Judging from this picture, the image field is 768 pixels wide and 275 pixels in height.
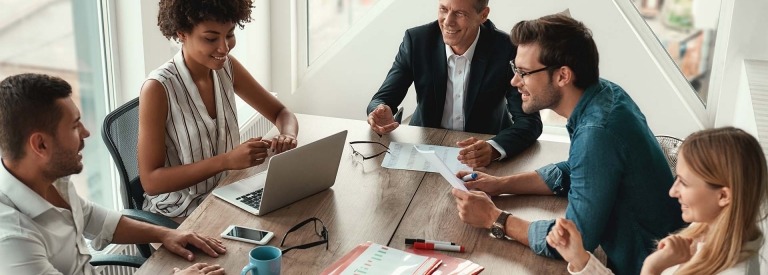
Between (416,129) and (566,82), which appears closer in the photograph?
(566,82)

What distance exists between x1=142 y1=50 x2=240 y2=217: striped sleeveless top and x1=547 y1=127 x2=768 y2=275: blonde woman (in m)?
1.44

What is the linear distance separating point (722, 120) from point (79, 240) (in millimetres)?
3175

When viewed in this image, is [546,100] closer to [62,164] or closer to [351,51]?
[62,164]

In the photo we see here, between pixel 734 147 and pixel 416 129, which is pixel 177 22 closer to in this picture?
pixel 416 129

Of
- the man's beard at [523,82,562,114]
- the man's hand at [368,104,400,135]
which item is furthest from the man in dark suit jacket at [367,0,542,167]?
the man's beard at [523,82,562,114]

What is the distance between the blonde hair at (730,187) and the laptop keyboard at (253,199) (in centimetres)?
113

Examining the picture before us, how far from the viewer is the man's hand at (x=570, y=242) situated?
72.5 inches

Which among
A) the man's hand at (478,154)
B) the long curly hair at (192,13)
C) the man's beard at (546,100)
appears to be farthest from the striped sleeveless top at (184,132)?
the man's beard at (546,100)

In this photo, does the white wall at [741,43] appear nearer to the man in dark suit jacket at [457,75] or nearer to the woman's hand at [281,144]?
the man in dark suit jacket at [457,75]

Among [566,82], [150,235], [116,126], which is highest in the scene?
[566,82]

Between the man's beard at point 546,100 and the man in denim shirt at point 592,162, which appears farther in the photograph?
the man's beard at point 546,100

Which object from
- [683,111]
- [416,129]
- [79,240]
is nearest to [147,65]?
[416,129]

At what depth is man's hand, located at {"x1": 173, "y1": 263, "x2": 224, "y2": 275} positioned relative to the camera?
6.02 ft

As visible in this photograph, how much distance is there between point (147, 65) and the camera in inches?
128
